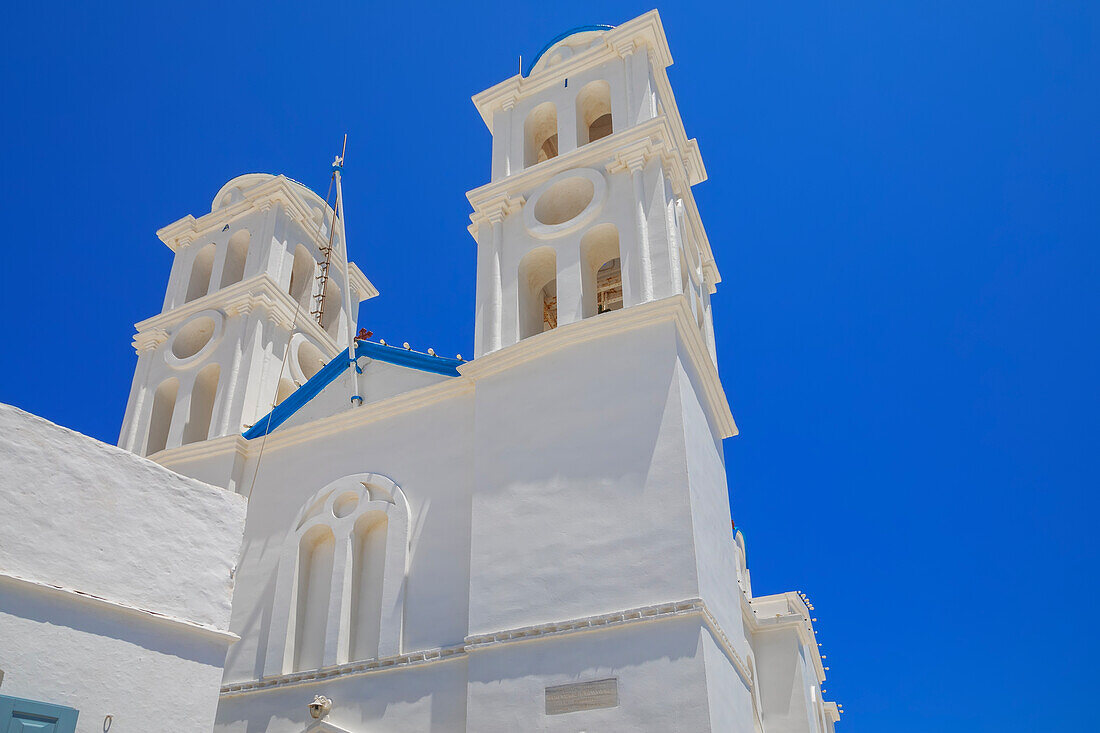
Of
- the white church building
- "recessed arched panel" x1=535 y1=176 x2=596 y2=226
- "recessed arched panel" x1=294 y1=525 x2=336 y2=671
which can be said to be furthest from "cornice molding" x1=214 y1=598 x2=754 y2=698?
"recessed arched panel" x1=535 y1=176 x2=596 y2=226

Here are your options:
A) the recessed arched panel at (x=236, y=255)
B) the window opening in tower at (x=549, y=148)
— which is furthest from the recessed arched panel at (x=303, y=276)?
the window opening in tower at (x=549, y=148)

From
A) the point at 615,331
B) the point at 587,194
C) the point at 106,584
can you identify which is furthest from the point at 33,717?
the point at 587,194

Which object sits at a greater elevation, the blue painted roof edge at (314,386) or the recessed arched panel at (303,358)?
the recessed arched panel at (303,358)

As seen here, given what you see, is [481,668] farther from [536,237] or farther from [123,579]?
[536,237]

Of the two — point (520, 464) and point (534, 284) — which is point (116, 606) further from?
point (534, 284)

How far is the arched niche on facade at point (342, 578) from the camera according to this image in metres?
13.2

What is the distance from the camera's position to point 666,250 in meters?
14.1

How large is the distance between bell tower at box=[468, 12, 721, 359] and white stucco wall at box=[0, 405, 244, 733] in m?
6.32

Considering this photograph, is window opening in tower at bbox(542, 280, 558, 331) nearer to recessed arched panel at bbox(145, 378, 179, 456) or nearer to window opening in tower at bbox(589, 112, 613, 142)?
window opening in tower at bbox(589, 112, 613, 142)

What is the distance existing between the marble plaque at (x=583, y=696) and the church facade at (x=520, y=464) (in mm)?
34

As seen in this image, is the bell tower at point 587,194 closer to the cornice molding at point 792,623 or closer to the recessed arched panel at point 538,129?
the recessed arched panel at point 538,129

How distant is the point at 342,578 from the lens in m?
13.7

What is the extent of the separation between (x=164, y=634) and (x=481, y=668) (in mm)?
4124

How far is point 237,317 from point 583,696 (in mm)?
11306
